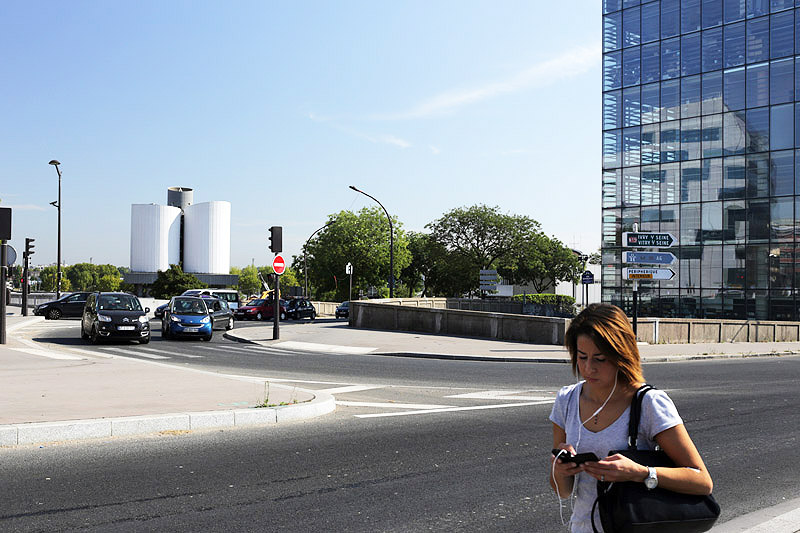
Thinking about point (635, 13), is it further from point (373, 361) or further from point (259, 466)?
point (259, 466)

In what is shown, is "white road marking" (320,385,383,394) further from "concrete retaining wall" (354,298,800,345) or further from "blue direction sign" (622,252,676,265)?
"concrete retaining wall" (354,298,800,345)

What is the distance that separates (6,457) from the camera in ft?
22.6

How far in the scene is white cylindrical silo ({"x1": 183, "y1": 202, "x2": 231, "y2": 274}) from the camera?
141 m

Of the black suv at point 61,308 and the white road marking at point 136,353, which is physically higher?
the black suv at point 61,308

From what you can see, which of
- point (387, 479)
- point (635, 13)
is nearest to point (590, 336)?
point (387, 479)

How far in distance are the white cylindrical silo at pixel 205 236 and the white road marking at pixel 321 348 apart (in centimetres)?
12151

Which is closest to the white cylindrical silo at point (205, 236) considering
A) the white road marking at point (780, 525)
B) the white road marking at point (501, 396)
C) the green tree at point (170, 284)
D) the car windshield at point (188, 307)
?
the green tree at point (170, 284)

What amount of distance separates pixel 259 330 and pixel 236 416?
2180 centimetres

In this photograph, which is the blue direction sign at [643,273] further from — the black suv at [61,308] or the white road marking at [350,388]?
the black suv at [61,308]

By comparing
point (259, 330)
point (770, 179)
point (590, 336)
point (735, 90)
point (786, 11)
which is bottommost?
point (259, 330)

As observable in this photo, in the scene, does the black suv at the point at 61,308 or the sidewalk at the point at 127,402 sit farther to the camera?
the black suv at the point at 61,308

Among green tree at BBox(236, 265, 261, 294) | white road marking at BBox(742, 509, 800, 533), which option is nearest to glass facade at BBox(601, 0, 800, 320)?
white road marking at BBox(742, 509, 800, 533)

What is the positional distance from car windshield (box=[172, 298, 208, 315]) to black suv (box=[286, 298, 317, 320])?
64.4 feet

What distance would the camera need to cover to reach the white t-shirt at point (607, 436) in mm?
2602
